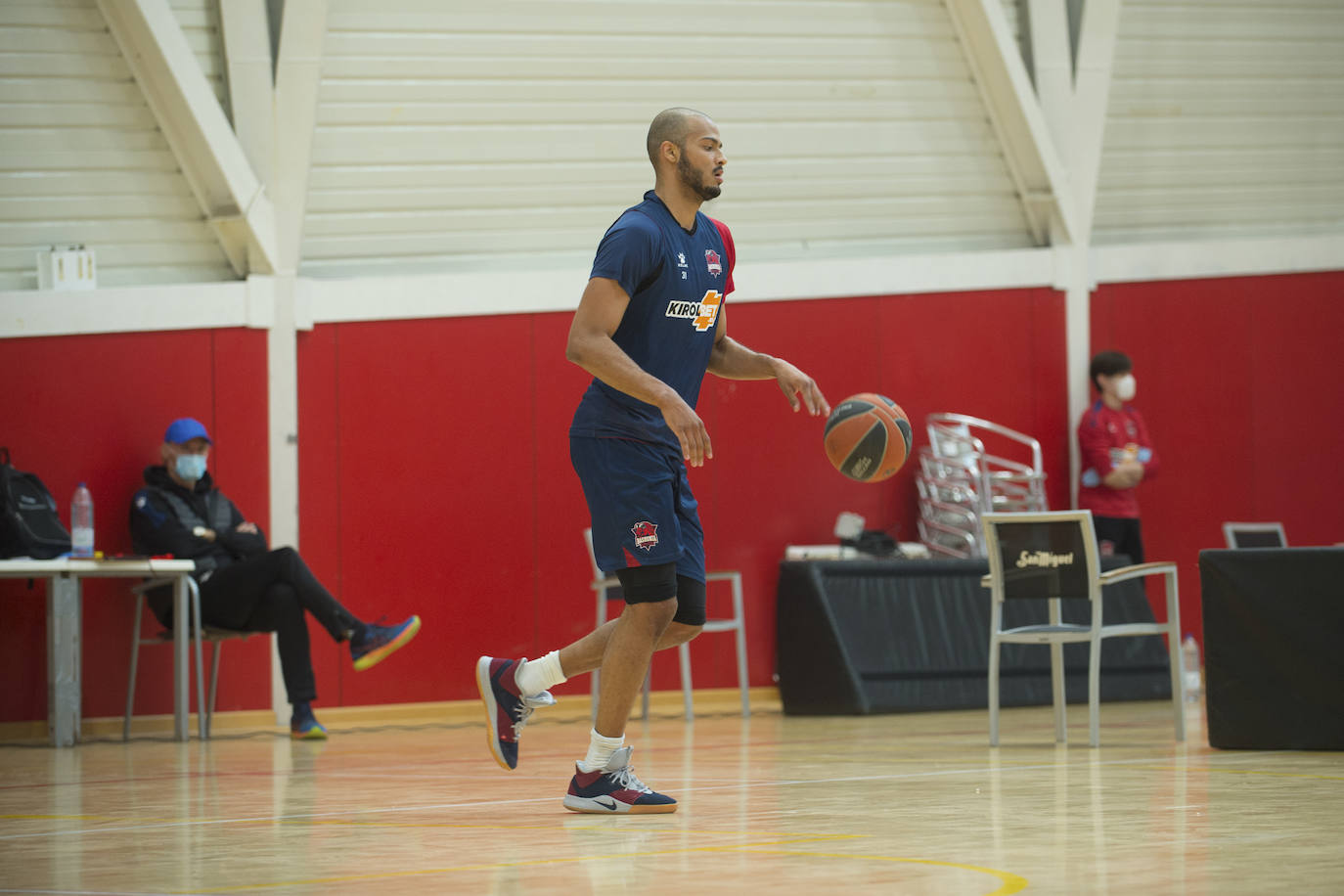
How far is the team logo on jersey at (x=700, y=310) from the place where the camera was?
14.4 ft

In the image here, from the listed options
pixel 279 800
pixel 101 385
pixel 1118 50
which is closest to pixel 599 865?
pixel 279 800

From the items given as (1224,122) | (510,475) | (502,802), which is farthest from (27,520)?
(1224,122)

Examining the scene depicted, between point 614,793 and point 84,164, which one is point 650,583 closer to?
point 614,793

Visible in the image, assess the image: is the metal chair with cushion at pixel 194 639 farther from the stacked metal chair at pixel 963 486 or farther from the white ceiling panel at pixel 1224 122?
the white ceiling panel at pixel 1224 122

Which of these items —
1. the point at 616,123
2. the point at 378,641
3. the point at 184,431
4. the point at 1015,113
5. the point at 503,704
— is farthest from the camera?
the point at 1015,113

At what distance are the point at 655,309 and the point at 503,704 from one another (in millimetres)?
1171

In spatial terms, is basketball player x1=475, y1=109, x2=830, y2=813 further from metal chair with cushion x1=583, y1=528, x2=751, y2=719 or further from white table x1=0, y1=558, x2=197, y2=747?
metal chair with cushion x1=583, y1=528, x2=751, y2=719

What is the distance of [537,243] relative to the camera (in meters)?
9.73

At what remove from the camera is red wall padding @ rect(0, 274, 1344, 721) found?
868cm

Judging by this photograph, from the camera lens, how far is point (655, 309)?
14.4 feet

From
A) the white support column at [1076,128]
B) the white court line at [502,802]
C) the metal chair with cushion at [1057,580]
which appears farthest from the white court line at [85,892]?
the white support column at [1076,128]

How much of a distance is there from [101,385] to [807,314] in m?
4.09

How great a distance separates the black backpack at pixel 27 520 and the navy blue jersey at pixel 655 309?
171 inches

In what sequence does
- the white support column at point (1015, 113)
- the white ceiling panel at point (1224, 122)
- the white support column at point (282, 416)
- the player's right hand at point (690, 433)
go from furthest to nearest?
1. the white ceiling panel at point (1224, 122)
2. the white support column at point (1015, 113)
3. the white support column at point (282, 416)
4. the player's right hand at point (690, 433)
